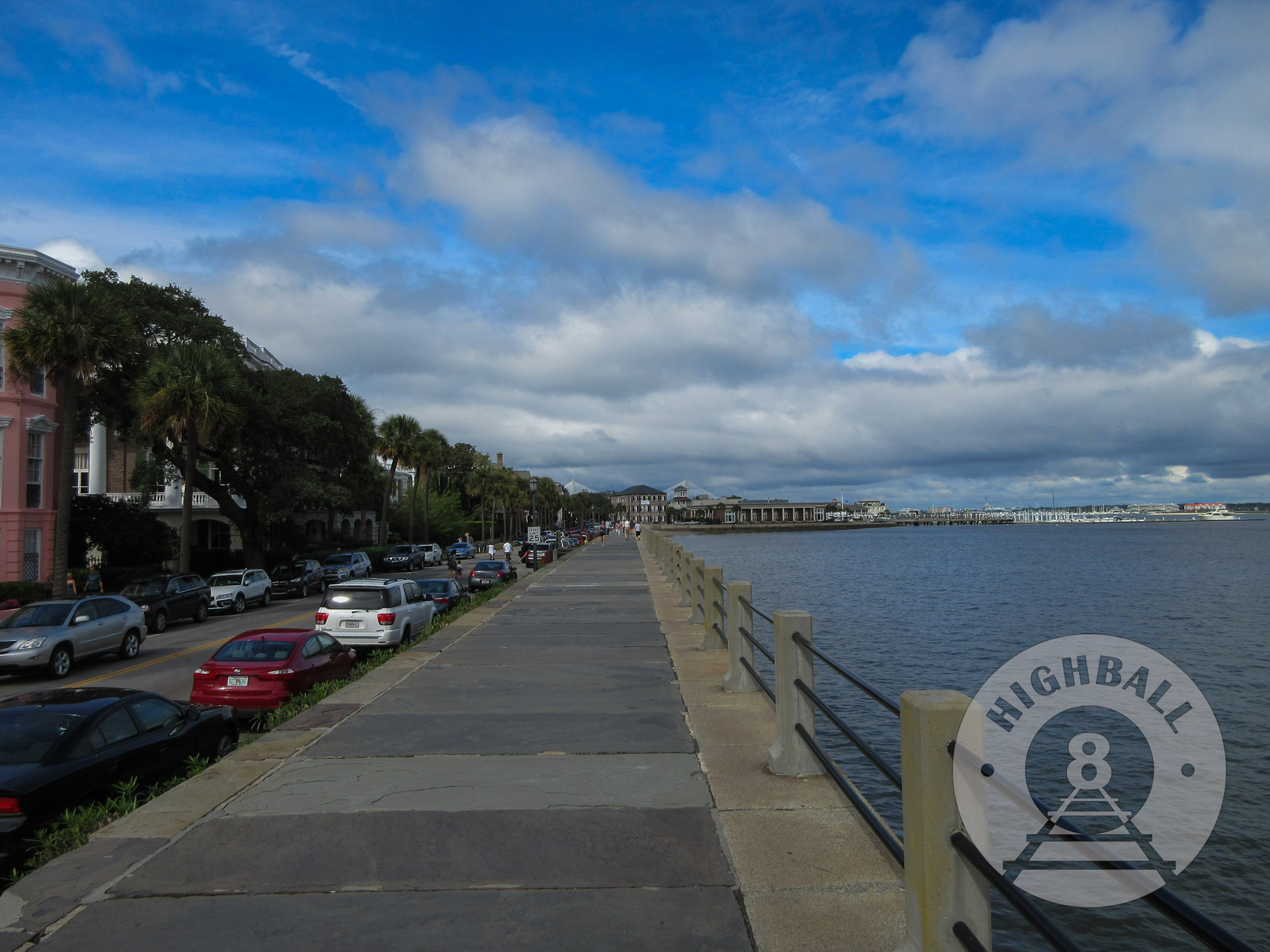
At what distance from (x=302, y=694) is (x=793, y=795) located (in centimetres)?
848

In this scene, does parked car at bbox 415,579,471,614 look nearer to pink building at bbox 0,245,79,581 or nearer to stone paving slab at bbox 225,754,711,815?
stone paving slab at bbox 225,754,711,815

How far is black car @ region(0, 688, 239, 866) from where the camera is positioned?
7.08 meters

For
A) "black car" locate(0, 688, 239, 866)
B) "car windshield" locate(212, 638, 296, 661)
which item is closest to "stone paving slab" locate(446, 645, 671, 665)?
"car windshield" locate(212, 638, 296, 661)

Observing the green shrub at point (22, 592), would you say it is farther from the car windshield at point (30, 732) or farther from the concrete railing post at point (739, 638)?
the concrete railing post at point (739, 638)

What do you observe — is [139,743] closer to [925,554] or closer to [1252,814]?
[1252,814]

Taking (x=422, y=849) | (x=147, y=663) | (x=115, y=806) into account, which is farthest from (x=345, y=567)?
(x=422, y=849)

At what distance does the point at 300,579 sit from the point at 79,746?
→ 31.1 m

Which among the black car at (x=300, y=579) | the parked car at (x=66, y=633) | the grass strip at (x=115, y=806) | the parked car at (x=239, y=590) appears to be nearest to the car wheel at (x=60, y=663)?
the parked car at (x=66, y=633)

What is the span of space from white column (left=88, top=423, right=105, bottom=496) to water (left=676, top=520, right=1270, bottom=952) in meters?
41.0

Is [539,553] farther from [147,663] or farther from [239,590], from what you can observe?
[147,663]

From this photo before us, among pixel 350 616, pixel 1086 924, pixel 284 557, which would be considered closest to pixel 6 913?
pixel 1086 924

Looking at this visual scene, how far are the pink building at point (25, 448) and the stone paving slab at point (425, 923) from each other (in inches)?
1352

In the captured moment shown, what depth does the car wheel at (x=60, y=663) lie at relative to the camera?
58.1 ft

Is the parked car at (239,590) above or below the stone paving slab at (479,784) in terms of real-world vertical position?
below
